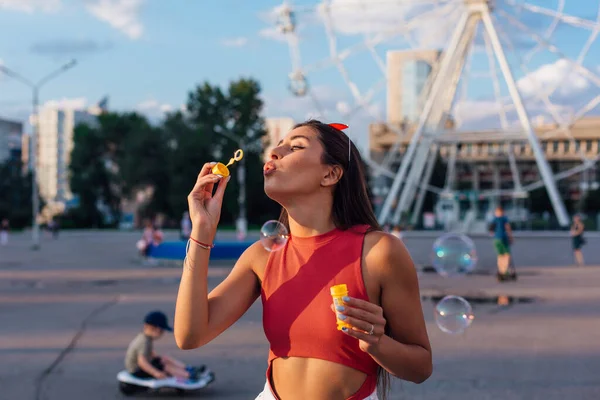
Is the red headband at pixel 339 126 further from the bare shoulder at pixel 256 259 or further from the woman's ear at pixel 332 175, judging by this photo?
the bare shoulder at pixel 256 259

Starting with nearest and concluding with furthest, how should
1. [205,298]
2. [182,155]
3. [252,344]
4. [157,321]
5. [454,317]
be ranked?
[205,298], [454,317], [157,321], [252,344], [182,155]

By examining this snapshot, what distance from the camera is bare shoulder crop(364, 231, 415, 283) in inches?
87.8

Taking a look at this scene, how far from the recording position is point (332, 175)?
94.7 inches

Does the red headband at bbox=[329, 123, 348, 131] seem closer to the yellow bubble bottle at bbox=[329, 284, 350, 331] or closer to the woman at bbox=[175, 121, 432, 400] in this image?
the woman at bbox=[175, 121, 432, 400]

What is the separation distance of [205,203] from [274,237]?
50 centimetres

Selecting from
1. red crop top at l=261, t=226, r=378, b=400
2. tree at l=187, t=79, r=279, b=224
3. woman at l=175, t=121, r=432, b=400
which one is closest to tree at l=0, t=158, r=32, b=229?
tree at l=187, t=79, r=279, b=224

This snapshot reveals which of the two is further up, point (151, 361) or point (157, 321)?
point (157, 321)

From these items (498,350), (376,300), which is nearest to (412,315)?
(376,300)

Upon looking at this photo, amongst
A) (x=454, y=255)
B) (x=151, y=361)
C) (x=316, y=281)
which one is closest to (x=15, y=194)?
(x=151, y=361)

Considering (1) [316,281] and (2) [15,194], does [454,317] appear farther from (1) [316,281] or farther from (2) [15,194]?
(2) [15,194]

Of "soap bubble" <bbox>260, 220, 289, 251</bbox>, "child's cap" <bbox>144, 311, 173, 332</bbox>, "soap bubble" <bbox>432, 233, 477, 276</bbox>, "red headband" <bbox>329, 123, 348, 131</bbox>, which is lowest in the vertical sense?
"child's cap" <bbox>144, 311, 173, 332</bbox>

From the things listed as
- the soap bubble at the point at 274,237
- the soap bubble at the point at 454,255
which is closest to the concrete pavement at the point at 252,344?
the soap bubble at the point at 454,255

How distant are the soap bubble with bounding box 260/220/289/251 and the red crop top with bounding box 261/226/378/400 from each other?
0.76 ft

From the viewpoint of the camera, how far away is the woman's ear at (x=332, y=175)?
2.38 metres
